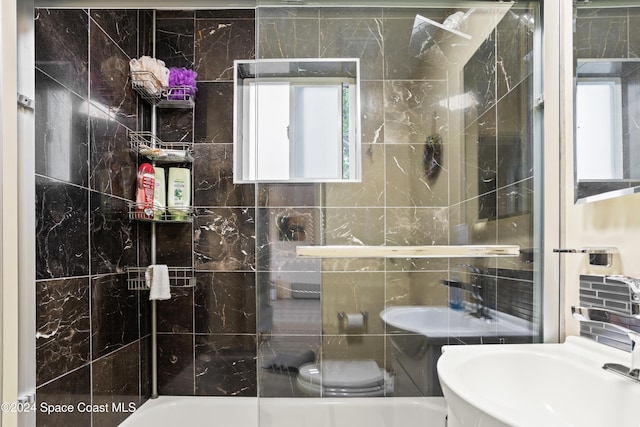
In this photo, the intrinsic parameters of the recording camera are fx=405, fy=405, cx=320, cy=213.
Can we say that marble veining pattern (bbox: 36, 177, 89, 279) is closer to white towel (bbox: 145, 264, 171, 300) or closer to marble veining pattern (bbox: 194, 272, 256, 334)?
white towel (bbox: 145, 264, 171, 300)

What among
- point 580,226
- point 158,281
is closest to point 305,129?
point 580,226

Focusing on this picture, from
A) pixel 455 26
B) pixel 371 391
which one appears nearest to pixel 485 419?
pixel 371 391

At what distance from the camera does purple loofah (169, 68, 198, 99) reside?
2162 millimetres

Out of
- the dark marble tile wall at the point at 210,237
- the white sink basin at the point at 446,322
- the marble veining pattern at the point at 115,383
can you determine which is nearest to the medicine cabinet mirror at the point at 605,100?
the white sink basin at the point at 446,322

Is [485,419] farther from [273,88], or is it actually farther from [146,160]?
[146,160]

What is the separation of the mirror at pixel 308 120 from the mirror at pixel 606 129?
0.65m

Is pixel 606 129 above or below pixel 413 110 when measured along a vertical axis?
below

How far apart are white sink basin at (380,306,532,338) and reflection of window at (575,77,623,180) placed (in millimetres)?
549

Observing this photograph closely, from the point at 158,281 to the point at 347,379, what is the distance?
1.16 metres

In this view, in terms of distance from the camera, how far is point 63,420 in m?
1.52

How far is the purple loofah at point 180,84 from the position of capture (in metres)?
2.16

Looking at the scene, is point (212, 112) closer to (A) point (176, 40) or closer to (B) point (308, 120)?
(A) point (176, 40)

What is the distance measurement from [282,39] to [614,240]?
3.82 feet

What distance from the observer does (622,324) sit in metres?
0.90
